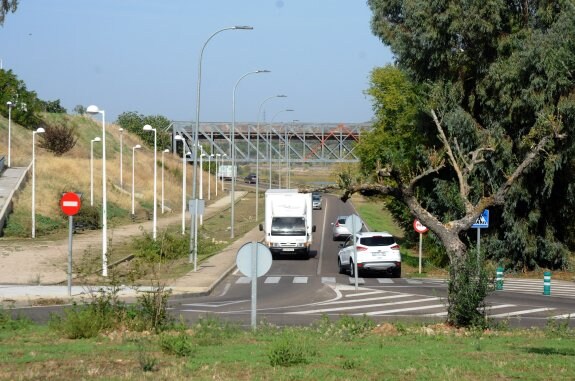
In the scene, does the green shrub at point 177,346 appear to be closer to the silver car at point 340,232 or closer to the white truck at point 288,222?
the white truck at point 288,222

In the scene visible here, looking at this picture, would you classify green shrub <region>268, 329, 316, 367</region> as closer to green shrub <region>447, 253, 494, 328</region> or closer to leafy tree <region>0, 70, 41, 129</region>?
green shrub <region>447, 253, 494, 328</region>

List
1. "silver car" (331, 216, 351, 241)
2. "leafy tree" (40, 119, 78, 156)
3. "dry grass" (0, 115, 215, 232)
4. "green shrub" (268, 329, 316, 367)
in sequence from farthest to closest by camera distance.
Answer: "leafy tree" (40, 119, 78, 156) < "dry grass" (0, 115, 215, 232) < "silver car" (331, 216, 351, 241) < "green shrub" (268, 329, 316, 367)

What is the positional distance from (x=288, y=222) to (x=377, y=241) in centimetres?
1092

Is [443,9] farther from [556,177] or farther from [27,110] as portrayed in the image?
[27,110]

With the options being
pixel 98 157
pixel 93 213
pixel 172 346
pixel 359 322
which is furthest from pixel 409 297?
pixel 98 157

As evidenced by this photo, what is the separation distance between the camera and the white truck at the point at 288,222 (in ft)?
160

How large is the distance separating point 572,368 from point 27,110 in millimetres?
96247

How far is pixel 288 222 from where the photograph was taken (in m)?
49.3

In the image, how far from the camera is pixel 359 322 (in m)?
17.9

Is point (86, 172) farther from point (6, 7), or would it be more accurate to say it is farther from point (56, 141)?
point (6, 7)

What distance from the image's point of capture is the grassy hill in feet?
201

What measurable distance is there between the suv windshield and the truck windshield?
10.1m

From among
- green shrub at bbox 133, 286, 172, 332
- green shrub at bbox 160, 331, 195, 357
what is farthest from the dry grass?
green shrub at bbox 160, 331, 195, 357

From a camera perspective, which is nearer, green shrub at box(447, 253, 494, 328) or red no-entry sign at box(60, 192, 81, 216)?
green shrub at box(447, 253, 494, 328)
